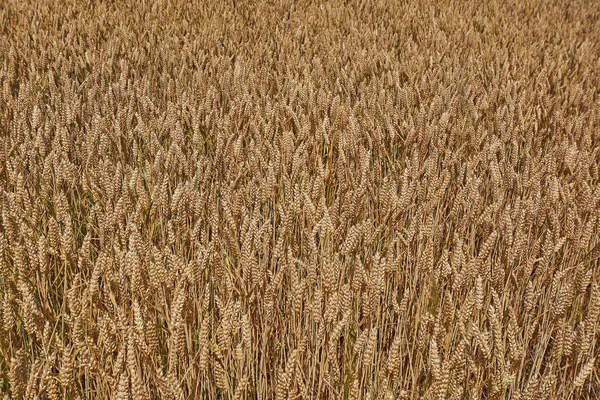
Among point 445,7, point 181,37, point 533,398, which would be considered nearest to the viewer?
point 533,398

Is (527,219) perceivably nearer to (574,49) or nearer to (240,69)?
(240,69)

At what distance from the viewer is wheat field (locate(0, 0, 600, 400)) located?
42.9 inches

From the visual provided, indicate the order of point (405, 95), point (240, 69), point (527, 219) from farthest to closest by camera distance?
1. point (240, 69)
2. point (405, 95)
3. point (527, 219)

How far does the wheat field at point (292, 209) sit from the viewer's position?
1090 millimetres

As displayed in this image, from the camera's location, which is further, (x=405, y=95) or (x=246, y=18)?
(x=246, y=18)

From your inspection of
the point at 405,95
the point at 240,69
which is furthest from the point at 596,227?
the point at 240,69

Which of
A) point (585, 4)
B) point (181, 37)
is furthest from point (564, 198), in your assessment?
point (585, 4)

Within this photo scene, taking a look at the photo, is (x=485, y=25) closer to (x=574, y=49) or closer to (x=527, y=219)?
(x=574, y=49)

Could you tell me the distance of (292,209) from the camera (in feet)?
4.49

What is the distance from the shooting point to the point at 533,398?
92 cm

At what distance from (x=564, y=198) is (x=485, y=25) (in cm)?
333

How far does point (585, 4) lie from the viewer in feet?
20.6

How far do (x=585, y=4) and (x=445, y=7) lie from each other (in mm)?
2114

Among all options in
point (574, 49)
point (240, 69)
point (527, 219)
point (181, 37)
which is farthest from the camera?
point (574, 49)
